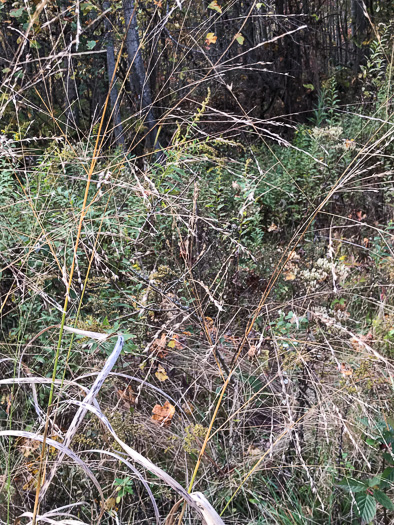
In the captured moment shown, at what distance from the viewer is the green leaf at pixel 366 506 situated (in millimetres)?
1284

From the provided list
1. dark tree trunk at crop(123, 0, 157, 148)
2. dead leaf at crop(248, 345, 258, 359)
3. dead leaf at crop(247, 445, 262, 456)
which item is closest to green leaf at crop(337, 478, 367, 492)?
dead leaf at crop(247, 445, 262, 456)

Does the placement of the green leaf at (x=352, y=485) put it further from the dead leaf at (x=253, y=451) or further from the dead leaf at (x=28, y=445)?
the dead leaf at (x=28, y=445)

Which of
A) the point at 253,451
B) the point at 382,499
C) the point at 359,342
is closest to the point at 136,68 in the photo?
the point at 253,451

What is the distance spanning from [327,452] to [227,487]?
1.10 feet

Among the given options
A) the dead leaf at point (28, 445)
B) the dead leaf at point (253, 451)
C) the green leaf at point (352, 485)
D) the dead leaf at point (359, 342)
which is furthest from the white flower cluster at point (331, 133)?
the dead leaf at point (28, 445)

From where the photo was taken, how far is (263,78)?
5.55m

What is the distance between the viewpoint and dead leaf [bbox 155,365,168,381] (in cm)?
169

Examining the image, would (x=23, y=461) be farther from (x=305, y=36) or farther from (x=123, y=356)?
(x=305, y=36)

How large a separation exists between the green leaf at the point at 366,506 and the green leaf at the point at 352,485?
2cm

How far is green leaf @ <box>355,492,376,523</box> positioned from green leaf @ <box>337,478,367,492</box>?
0.08 feet

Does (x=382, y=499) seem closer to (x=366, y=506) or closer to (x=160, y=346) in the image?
(x=366, y=506)

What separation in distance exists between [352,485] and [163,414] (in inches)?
24.8

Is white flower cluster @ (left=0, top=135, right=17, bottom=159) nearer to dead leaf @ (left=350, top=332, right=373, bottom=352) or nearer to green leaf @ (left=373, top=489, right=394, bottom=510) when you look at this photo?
dead leaf @ (left=350, top=332, right=373, bottom=352)

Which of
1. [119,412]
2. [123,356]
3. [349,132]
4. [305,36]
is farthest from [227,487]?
[305,36]
